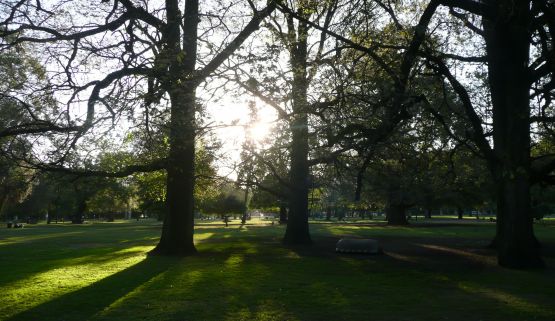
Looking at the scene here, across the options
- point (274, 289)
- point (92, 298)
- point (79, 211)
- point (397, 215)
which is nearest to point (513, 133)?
point (274, 289)

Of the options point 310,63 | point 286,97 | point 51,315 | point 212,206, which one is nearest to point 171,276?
point 51,315

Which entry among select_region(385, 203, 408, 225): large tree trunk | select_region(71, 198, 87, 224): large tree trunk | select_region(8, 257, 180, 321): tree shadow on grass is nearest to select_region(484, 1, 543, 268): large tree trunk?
select_region(8, 257, 180, 321): tree shadow on grass

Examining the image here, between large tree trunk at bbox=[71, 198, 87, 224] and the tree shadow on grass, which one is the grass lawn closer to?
the tree shadow on grass

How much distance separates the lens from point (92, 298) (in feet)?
38.5

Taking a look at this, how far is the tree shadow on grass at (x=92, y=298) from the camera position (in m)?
9.95

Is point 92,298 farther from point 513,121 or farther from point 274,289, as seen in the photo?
point 513,121

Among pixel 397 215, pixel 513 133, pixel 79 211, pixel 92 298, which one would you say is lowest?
pixel 92 298

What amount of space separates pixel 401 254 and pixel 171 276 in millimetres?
11601

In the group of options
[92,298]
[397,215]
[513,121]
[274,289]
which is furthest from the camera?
[397,215]

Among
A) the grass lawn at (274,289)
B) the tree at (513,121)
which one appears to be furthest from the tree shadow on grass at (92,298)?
the tree at (513,121)

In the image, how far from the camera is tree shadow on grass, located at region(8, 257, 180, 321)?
995 cm

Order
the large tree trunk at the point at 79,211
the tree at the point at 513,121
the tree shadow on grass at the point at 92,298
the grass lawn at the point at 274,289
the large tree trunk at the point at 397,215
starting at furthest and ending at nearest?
the large tree trunk at the point at 79,211 → the large tree trunk at the point at 397,215 → the tree at the point at 513,121 → the grass lawn at the point at 274,289 → the tree shadow on grass at the point at 92,298

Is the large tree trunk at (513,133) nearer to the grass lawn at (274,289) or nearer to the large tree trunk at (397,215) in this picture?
the grass lawn at (274,289)

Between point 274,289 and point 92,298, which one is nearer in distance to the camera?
point 92,298
